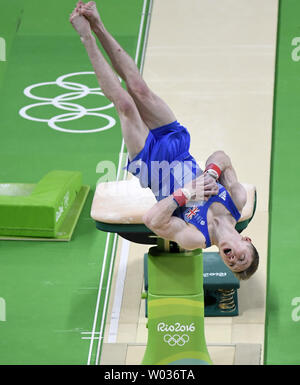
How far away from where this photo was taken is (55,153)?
10844 millimetres

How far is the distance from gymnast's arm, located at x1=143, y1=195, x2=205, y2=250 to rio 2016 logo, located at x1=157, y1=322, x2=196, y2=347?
103 cm

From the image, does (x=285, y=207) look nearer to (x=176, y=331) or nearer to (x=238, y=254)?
(x=176, y=331)

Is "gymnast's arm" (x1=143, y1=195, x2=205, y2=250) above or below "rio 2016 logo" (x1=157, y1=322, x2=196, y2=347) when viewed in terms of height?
above

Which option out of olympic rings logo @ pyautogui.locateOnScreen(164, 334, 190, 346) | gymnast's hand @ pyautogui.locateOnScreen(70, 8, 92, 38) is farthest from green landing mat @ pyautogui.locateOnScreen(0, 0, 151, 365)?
gymnast's hand @ pyautogui.locateOnScreen(70, 8, 92, 38)

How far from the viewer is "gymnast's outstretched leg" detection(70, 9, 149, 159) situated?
644 cm

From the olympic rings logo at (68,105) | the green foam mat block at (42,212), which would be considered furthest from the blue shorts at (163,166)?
the olympic rings logo at (68,105)

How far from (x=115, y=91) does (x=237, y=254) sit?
1516 mm

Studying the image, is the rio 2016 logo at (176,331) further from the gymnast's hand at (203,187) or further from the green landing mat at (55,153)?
the gymnast's hand at (203,187)

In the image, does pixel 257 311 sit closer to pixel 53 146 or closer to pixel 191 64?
pixel 53 146

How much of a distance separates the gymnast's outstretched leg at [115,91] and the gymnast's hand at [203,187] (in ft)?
1.72

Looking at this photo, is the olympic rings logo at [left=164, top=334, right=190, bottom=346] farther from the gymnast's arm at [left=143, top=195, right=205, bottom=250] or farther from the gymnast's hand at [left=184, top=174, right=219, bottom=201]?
the gymnast's hand at [left=184, top=174, right=219, bottom=201]

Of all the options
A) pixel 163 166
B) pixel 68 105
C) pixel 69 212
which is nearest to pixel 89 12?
pixel 163 166

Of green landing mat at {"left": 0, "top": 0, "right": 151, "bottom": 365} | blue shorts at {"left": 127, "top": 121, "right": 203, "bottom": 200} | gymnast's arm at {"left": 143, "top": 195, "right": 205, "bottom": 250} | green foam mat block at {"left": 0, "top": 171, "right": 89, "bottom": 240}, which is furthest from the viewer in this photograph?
green foam mat block at {"left": 0, "top": 171, "right": 89, "bottom": 240}

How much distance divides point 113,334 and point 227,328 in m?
1.07
